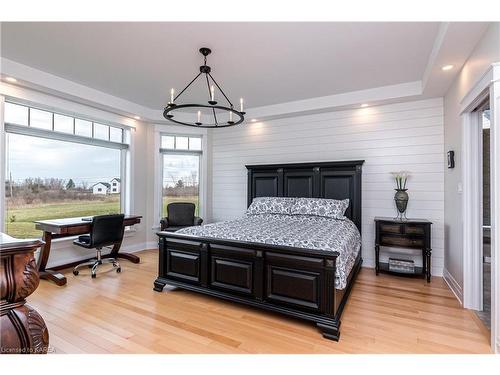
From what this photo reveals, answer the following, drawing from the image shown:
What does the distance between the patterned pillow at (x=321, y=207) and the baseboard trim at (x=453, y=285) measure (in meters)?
1.49

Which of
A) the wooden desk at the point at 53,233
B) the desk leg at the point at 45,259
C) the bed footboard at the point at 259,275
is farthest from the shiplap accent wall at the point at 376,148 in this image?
the desk leg at the point at 45,259

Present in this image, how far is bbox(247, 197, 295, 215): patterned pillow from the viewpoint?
4168 mm

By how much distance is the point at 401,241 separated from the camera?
3.54 m

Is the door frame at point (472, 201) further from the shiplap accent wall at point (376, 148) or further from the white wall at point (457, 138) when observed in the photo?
the shiplap accent wall at point (376, 148)

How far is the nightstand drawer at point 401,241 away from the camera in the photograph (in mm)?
3464

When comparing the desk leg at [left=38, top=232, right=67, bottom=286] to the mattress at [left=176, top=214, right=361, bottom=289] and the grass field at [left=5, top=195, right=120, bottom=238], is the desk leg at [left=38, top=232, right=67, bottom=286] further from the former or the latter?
the mattress at [left=176, top=214, right=361, bottom=289]

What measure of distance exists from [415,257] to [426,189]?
1.04 metres

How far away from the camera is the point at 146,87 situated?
3951 mm

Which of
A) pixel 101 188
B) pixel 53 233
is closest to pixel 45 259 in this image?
pixel 53 233

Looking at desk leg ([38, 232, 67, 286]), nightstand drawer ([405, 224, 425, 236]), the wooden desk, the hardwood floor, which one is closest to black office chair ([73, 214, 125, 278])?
the wooden desk

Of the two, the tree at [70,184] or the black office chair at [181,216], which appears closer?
the tree at [70,184]

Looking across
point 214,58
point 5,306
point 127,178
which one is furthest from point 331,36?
point 127,178

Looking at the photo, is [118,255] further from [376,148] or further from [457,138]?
[457,138]
